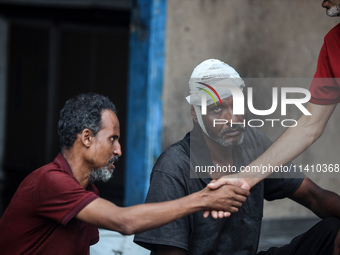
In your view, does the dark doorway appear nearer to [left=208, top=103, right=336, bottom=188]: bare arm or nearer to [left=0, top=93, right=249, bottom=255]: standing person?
[left=208, top=103, right=336, bottom=188]: bare arm

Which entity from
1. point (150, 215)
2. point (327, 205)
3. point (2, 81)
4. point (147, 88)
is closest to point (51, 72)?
point (2, 81)

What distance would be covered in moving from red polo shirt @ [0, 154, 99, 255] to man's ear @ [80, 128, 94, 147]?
134mm

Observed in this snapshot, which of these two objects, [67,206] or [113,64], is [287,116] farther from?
[67,206]

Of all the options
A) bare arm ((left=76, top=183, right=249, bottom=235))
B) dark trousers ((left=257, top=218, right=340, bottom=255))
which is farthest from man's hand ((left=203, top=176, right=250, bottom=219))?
dark trousers ((left=257, top=218, right=340, bottom=255))

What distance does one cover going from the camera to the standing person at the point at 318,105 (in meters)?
3.08

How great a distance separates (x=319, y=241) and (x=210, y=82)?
1.02m

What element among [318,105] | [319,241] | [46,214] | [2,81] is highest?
[2,81]

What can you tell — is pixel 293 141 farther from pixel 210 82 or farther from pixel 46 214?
pixel 46 214

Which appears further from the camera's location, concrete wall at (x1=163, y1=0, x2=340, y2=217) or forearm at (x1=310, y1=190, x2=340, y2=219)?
concrete wall at (x1=163, y1=0, x2=340, y2=217)

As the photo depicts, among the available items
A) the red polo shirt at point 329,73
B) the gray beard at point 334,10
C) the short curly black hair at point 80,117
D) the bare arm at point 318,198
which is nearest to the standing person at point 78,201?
the short curly black hair at point 80,117

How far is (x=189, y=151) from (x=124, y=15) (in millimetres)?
4861

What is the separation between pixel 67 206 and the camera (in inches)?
99.7

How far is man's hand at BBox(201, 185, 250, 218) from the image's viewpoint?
274 cm

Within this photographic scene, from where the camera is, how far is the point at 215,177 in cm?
311
